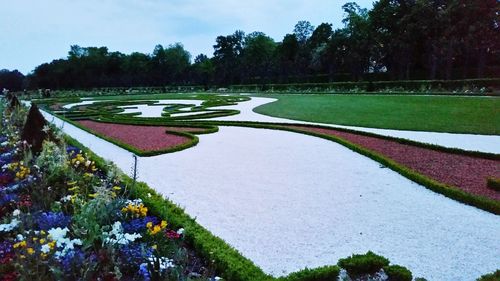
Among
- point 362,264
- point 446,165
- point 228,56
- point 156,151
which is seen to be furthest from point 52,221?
point 228,56

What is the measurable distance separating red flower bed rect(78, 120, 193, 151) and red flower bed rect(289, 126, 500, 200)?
196 inches

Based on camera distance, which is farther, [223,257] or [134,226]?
[134,226]

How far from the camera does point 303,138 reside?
40.4 ft

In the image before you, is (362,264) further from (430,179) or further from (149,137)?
(149,137)

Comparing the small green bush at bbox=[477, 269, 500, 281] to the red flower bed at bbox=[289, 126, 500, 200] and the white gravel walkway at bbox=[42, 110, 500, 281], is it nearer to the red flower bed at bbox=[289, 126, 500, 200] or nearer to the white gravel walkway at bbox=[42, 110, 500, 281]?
the white gravel walkway at bbox=[42, 110, 500, 281]

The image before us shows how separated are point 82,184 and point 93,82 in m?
76.2

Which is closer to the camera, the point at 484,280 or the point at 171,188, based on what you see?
the point at 484,280

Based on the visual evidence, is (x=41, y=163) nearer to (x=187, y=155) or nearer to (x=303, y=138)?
(x=187, y=155)

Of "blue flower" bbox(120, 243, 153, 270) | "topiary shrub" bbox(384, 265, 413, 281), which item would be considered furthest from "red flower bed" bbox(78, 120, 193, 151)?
"topiary shrub" bbox(384, 265, 413, 281)

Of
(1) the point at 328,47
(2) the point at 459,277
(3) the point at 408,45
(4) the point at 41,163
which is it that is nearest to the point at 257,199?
(2) the point at 459,277

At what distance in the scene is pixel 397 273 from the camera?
153 inches

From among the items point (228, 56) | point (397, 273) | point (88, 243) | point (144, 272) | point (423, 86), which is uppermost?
point (228, 56)

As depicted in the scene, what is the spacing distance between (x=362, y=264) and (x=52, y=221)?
131 inches

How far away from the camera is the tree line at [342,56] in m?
41.5
